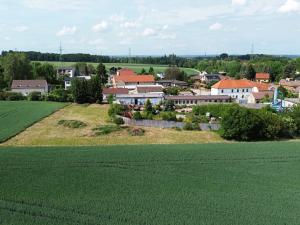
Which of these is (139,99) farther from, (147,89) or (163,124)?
(163,124)

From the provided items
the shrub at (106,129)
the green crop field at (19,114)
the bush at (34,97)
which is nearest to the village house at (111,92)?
the green crop field at (19,114)

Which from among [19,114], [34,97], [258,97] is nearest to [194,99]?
[258,97]

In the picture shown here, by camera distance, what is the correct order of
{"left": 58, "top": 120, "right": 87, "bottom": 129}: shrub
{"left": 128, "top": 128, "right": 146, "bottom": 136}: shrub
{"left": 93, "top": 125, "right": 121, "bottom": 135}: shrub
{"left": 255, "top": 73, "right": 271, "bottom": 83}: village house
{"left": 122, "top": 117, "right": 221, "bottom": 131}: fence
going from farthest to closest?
{"left": 255, "top": 73, "right": 271, "bottom": 83}: village house, {"left": 58, "top": 120, "right": 87, "bottom": 129}: shrub, {"left": 122, "top": 117, "right": 221, "bottom": 131}: fence, {"left": 93, "top": 125, "right": 121, "bottom": 135}: shrub, {"left": 128, "top": 128, "right": 146, "bottom": 136}: shrub

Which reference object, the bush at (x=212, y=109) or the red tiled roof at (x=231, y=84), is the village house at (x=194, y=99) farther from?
the bush at (x=212, y=109)

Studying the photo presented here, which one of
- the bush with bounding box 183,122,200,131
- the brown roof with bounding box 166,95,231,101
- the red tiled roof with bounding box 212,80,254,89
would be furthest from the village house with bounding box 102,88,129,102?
the bush with bounding box 183,122,200,131

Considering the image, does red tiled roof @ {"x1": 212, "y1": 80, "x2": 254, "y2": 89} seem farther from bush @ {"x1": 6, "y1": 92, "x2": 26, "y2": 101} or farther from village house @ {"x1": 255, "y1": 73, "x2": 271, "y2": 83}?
bush @ {"x1": 6, "y1": 92, "x2": 26, "y2": 101}
